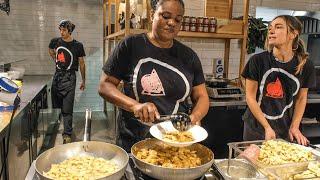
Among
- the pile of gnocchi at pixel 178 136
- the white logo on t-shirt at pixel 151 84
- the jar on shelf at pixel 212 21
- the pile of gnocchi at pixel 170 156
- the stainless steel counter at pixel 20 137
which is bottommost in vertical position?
the stainless steel counter at pixel 20 137

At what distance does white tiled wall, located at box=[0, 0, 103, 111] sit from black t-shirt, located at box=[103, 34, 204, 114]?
14.2 feet

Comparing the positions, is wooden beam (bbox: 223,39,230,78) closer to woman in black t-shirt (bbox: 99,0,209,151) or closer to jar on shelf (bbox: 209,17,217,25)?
jar on shelf (bbox: 209,17,217,25)

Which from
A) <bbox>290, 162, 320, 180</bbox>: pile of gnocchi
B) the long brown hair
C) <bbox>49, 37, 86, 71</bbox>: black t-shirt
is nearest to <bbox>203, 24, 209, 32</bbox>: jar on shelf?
the long brown hair

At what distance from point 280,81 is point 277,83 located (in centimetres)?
2

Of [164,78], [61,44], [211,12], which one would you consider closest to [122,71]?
[164,78]

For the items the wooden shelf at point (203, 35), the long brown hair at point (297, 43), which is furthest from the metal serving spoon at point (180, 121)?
the wooden shelf at point (203, 35)

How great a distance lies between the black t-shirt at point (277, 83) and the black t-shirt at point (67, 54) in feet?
9.90

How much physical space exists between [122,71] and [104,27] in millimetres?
4353

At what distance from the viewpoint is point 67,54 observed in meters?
4.31

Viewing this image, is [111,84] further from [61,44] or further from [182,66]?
→ [61,44]

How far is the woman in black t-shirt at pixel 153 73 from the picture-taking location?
151 centimetres

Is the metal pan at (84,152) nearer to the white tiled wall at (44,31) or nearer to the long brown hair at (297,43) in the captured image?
the long brown hair at (297,43)

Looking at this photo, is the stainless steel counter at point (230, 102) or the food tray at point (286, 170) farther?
the stainless steel counter at point (230, 102)

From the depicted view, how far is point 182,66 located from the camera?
159 centimetres
